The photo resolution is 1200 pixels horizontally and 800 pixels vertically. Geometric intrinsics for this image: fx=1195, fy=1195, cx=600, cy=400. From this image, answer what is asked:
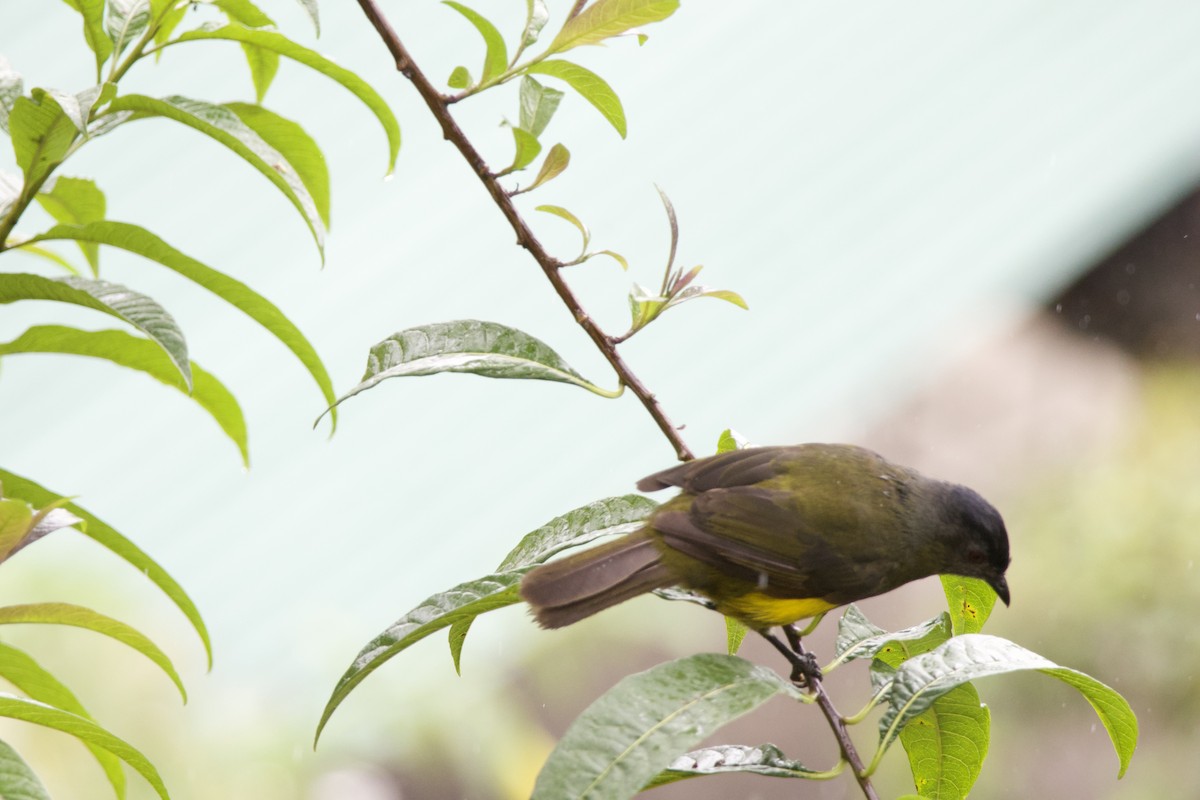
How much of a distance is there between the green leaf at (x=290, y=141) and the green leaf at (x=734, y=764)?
2.98ft

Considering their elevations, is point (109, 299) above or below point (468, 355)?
above

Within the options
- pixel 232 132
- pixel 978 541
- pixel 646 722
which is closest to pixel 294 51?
pixel 232 132

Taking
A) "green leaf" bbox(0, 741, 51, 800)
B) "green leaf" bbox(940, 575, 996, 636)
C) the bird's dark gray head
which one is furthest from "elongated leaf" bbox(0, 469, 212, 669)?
the bird's dark gray head

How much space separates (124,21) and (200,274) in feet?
1.03

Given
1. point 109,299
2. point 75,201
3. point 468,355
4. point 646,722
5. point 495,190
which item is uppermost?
point 75,201

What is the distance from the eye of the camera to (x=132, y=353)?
1.60 meters

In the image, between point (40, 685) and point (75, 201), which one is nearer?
point (40, 685)

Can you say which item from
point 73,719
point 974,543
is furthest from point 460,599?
point 974,543

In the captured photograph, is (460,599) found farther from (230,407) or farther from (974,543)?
(974,543)

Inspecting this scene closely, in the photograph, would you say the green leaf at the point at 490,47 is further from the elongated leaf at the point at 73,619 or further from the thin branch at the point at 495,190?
the elongated leaf at the point at 73,619

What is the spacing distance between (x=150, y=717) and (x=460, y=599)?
13.5 ft

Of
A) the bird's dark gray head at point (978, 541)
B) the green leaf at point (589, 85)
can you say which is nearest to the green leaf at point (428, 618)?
the green leaf at point (589, 85)

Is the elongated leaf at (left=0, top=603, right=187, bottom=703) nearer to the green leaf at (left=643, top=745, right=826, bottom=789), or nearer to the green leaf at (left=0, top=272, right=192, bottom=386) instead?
the green leaf at (left=0, top=272, right=192, bottom=386)

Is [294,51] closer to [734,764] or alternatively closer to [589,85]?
[589,85]
